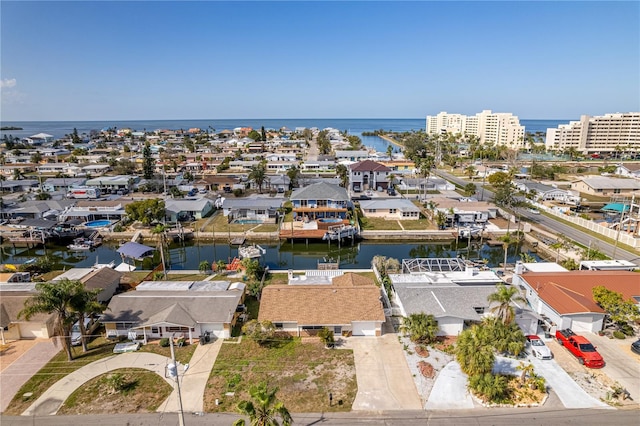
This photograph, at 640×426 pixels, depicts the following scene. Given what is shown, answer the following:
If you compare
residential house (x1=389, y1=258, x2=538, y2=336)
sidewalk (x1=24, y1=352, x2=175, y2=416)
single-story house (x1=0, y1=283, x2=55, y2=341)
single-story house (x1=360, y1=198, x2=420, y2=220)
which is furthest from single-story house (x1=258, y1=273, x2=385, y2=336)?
single-story house (x1=360, y1=198, x2=420, y2=220)

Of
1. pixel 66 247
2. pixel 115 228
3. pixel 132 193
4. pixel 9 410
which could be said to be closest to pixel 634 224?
pixel 9 410

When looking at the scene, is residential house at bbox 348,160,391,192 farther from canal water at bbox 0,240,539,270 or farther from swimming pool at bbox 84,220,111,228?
swimming pool at bbox 84,220,111,228

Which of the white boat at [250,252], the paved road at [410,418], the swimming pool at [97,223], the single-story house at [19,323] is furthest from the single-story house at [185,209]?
the paved road at [410,418]

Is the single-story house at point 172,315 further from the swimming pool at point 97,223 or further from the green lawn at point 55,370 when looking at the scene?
the swimming pool at point 97,223

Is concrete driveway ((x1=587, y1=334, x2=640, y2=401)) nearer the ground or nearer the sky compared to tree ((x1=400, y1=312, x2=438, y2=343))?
nearer the ground

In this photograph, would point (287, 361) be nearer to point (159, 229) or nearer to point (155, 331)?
point (155, 331)
